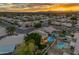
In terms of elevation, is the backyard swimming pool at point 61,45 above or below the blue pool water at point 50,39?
below

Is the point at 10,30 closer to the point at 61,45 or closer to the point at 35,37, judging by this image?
the point at 35,37

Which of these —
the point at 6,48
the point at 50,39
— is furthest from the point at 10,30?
the point at 50,39

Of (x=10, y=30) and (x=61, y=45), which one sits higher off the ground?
(x=10, y=30)

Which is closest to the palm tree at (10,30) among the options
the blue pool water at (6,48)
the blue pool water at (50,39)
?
the blue pool water at (6,48)

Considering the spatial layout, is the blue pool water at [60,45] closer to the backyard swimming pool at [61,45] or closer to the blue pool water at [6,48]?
the backyard swimming pool at [61,45]

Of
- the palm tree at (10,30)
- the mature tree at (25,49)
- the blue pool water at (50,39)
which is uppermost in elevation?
the palm tree at (10,30)

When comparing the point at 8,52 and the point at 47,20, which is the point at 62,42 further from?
the point at 8,52

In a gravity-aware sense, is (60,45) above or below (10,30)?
below

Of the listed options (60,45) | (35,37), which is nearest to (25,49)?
(35,37)

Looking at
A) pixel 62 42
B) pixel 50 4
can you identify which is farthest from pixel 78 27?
pixel 50 4

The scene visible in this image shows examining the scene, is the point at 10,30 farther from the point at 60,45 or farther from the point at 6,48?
the point at 60,45

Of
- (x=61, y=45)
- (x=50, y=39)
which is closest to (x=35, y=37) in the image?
(x=50, y=39)

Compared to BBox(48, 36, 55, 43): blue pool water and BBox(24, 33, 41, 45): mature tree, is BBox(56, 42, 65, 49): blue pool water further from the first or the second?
BBox(24, 33, 41, 45): mature tree
